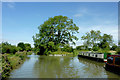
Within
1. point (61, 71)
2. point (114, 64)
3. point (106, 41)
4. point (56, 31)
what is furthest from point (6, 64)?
point (106, 41)

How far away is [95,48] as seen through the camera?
5131 cm

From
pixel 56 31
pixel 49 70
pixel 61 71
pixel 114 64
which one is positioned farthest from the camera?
pixel 56 31

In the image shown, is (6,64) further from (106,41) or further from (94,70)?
(106,41)

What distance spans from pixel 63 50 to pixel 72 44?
4.29 metres

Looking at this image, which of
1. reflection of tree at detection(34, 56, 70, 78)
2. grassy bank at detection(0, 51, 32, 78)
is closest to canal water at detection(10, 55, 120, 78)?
reflection of tree at detection(34, 56, 70, 78)

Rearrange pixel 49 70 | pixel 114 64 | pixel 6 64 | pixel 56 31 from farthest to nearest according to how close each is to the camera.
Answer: pixel 56 31
pixel 49 70
pixel 114 64
pixel 6 64

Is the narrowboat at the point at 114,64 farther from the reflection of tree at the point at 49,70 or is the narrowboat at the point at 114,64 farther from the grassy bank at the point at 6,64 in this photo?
the grassy bank at the point at 6,64

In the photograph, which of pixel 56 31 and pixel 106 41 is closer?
pixel 56 31

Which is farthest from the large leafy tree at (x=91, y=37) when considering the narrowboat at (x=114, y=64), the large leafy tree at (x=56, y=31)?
the narrowboat at (x=114, y=64)

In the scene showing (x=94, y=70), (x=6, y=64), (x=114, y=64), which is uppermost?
(x=6, y=64)

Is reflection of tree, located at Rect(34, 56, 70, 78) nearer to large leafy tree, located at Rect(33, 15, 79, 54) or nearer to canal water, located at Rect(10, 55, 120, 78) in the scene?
canal water, located at Rect(10, 55, 120, 78)

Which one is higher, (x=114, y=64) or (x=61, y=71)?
(x=114, y=64)

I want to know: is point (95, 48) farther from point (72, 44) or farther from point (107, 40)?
point (107, 40)

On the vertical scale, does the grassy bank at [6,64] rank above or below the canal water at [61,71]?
above
